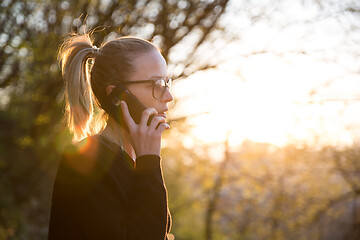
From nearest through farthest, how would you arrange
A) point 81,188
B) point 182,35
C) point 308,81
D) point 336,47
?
point 81,188
point 182,35
point 336,47
point 308,81

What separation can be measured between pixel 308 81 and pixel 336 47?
0.85 metres

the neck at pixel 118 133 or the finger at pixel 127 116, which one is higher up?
the finger at pixel 127 116

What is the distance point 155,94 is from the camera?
201 cm

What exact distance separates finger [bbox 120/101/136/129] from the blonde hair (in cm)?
18

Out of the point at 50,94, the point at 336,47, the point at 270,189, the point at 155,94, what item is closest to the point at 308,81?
the point at 336,47

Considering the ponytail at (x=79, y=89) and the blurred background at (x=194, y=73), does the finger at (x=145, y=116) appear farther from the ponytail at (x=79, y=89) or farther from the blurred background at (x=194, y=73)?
the blurred background at (x=194, y=73)

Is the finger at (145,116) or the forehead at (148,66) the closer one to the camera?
the finger at (145,116)

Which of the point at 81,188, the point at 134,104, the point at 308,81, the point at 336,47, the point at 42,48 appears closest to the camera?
the point at 81,188

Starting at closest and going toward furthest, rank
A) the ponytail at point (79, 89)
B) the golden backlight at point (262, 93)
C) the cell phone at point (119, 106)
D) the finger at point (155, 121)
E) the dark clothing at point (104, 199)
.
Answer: the dark clothing at point (104, 199), the finger at point (155, 121), the cell phone at point (119, 106), the ponytail at point (79, 89), the golden backlight at point (262, 93)

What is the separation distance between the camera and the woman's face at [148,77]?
2014 millimetres

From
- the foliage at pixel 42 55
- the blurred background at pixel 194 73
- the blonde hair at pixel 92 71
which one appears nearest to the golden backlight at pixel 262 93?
the blurred background at pixel 194 73

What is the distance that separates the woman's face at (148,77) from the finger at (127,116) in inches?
4.5

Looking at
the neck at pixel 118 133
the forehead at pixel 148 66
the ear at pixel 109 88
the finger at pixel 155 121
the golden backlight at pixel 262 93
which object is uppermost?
the forehead at pixel 148 66

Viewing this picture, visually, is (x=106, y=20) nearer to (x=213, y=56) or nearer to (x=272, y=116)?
(x=213, y=56)
